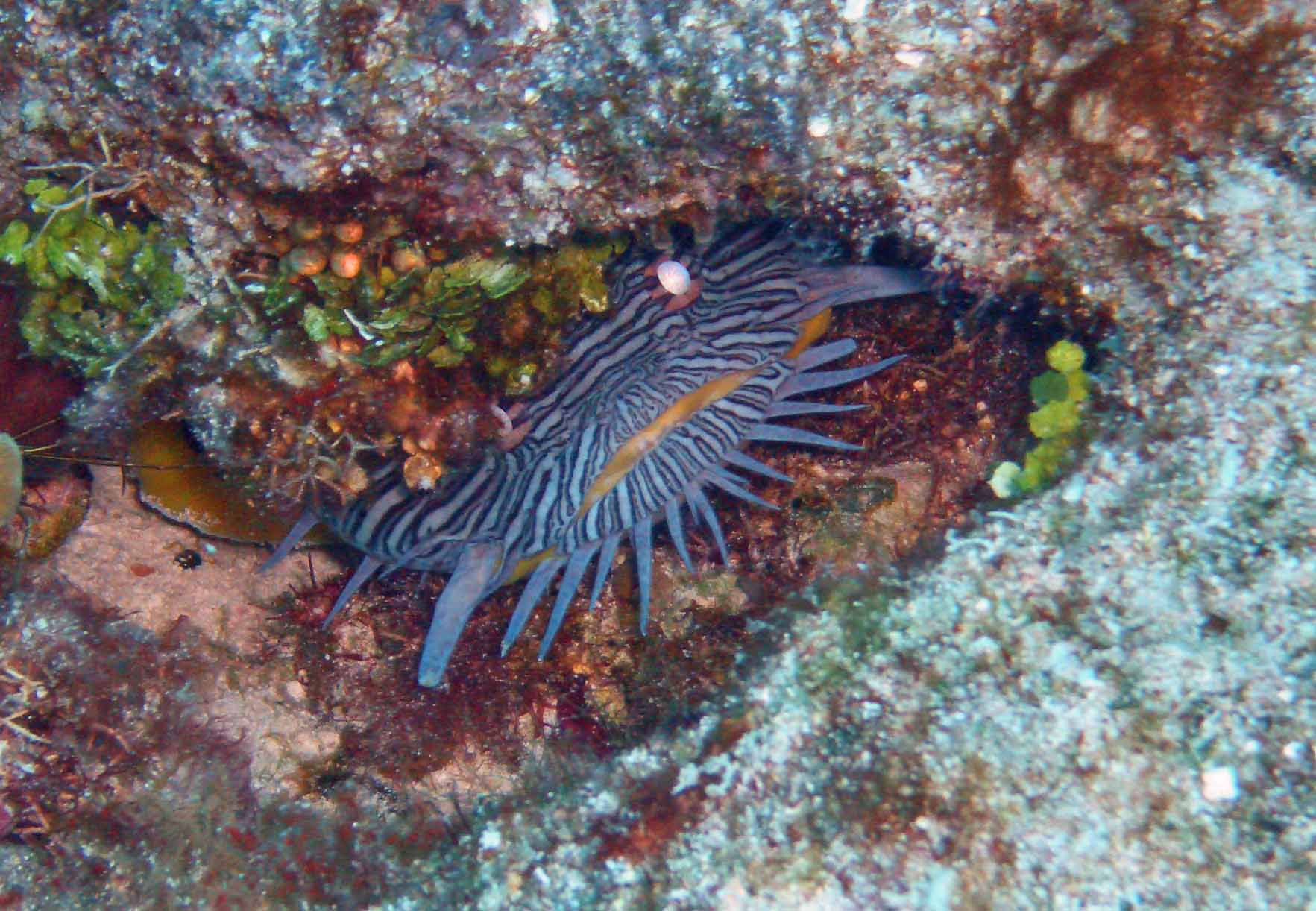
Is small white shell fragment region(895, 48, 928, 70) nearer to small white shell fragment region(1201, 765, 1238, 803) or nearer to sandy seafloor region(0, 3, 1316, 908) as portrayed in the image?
sandy seafloor region(0, 3, 1316, 908)

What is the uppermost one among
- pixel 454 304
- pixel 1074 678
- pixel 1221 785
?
pixel 454 304

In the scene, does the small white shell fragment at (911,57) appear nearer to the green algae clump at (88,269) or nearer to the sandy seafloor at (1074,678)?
the sandy seafloor at (1074,678)

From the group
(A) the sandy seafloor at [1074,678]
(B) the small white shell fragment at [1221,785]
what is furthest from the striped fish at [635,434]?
(B) the small white shell fragment at [1221,785]

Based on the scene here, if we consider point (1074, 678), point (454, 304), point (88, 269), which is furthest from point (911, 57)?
point (88, 269)

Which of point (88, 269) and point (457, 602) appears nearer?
point (88, 269)

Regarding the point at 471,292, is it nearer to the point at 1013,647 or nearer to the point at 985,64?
the point at 985,64

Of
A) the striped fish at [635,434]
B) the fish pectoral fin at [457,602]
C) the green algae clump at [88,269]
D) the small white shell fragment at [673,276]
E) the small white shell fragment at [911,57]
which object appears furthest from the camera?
the fish pectoral fin at [457,602]

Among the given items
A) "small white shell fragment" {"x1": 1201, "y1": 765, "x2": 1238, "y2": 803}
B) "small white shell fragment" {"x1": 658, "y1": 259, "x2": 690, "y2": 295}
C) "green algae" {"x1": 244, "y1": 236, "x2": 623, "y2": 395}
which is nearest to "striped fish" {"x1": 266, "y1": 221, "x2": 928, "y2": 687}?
"small white shell fragment" {"x1": 658, "y1": 259, "x2": 690, "y2": 295}

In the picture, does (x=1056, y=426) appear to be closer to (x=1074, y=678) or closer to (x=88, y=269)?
(x=1074, y=678)
